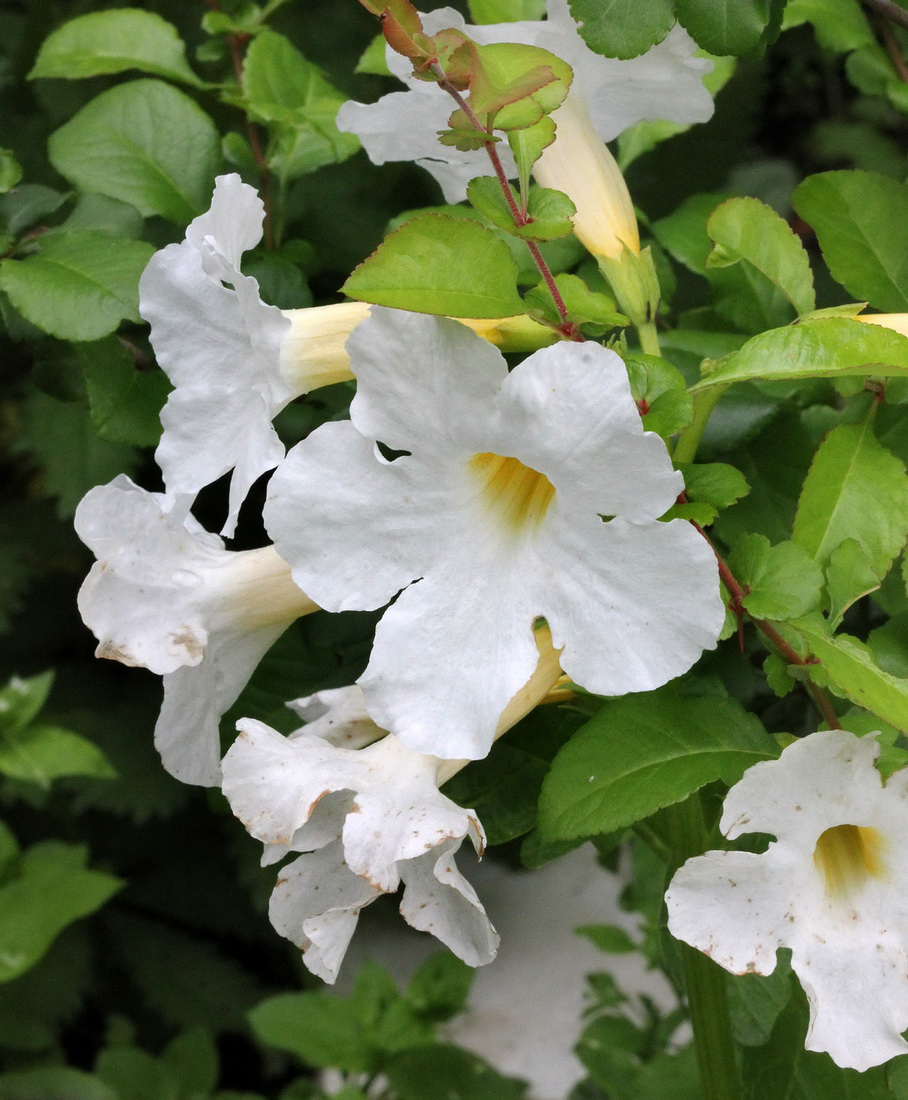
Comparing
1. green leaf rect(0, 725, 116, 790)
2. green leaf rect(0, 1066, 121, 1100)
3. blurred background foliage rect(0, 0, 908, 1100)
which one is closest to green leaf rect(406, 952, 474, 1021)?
blurred background foliage rect(0, 0, 908, 1100)

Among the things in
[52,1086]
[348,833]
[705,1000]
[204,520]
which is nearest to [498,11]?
[348,833]

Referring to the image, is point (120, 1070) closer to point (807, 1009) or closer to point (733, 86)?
point (807, 1009)

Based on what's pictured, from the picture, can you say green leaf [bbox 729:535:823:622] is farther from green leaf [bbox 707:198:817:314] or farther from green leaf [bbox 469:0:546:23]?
green leaf [bbox 469:0:546:23]

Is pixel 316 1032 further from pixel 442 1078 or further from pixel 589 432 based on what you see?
pixel 589 432

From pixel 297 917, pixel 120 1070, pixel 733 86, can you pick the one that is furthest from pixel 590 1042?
pixel 733 86

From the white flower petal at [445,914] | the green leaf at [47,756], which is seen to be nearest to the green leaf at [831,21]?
the white flower petal at [445,914]
